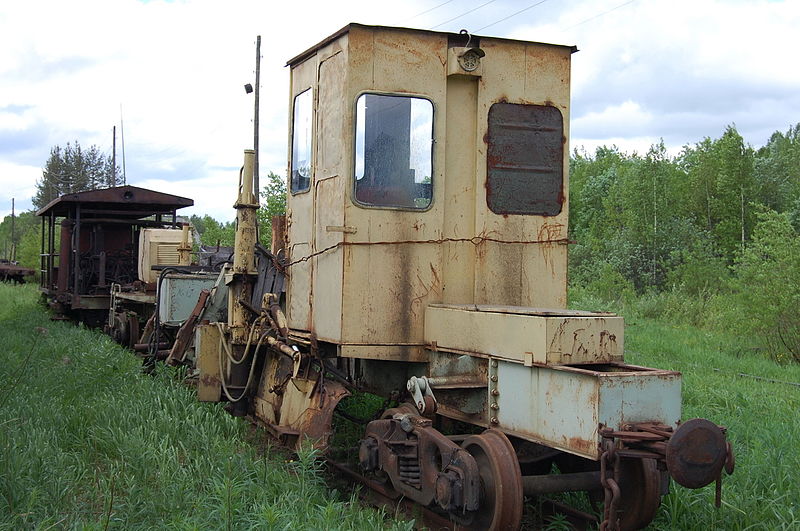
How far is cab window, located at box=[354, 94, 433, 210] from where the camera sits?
6043 mm

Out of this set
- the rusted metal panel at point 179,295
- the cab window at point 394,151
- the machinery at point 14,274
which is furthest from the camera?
the machinery at point 14,274

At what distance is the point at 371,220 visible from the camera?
19.6ft

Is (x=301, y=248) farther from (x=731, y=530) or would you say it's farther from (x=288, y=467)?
(x=731, y=530)

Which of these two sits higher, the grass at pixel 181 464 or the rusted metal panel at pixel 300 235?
the rusted metal panel at pixel 300 235

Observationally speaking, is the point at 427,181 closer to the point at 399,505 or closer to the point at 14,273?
the point at 399,505

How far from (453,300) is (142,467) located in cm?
258

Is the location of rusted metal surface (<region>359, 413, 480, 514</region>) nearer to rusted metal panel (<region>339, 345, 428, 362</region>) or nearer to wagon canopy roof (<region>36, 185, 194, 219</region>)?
rusted metal panel (<region>339, 345, 428, 362</region>)

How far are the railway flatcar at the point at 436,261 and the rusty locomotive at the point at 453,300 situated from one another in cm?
1

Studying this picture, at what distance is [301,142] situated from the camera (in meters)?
6.92

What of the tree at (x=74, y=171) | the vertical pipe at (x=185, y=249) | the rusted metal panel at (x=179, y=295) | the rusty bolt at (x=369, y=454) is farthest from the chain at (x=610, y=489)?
the tree at (x=74, y=171)

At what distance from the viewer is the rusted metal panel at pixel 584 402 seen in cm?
438

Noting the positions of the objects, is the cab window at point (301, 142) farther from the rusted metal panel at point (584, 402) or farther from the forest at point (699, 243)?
the forest at point (699, 243)

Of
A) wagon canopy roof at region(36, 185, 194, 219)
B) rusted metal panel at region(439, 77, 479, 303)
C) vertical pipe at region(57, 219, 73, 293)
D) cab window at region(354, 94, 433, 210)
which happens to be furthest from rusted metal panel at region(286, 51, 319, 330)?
vertical pipe at region(57, 219, 73, 293)

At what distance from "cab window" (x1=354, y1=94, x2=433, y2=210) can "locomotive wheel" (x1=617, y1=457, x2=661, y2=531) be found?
2.35m
